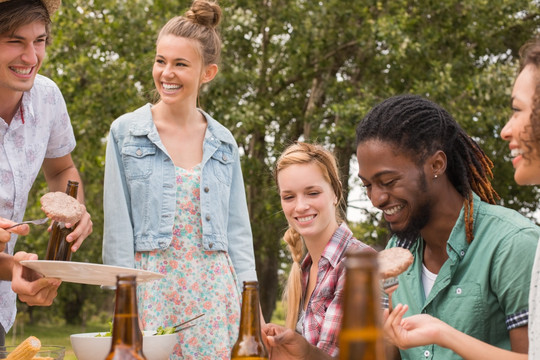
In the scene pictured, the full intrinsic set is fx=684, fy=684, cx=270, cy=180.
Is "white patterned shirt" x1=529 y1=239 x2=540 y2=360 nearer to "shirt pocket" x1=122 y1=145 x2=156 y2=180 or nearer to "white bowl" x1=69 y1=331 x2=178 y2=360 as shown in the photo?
"white bowl" x1=69 y1=331 x2=178 y2=360

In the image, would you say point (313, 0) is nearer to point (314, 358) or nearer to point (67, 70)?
point (67, 70)

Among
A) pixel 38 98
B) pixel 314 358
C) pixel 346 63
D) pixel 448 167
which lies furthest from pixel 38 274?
pixel 346 63

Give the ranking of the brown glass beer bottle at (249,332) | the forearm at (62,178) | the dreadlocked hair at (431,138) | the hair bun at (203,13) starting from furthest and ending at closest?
the hair bun at (203,13) < the forearm at (62,178) < the dreadlocked hair at (431,138) < the brown glass beer bottle at (249,332)

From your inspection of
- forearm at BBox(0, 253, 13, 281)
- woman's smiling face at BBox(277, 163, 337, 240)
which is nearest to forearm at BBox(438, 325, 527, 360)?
woman's smiling face at BBox(277, 163, 337, 240)

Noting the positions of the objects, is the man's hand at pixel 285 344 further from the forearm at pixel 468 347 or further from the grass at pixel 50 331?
the grass at pixel 50 331

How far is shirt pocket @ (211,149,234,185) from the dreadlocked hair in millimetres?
1134

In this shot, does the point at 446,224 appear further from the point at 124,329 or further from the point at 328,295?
the point at 124,329

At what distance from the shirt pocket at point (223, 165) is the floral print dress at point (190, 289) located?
0.33ft

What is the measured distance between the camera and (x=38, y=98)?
324 cm

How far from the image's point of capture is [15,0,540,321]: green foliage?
381 inches

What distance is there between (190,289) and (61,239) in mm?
1151

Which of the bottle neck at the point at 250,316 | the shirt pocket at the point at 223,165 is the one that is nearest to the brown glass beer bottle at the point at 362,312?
the bottle neck at the point at 250,316

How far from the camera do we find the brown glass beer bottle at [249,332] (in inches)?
65.5

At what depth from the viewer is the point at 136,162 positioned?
3.41 m
